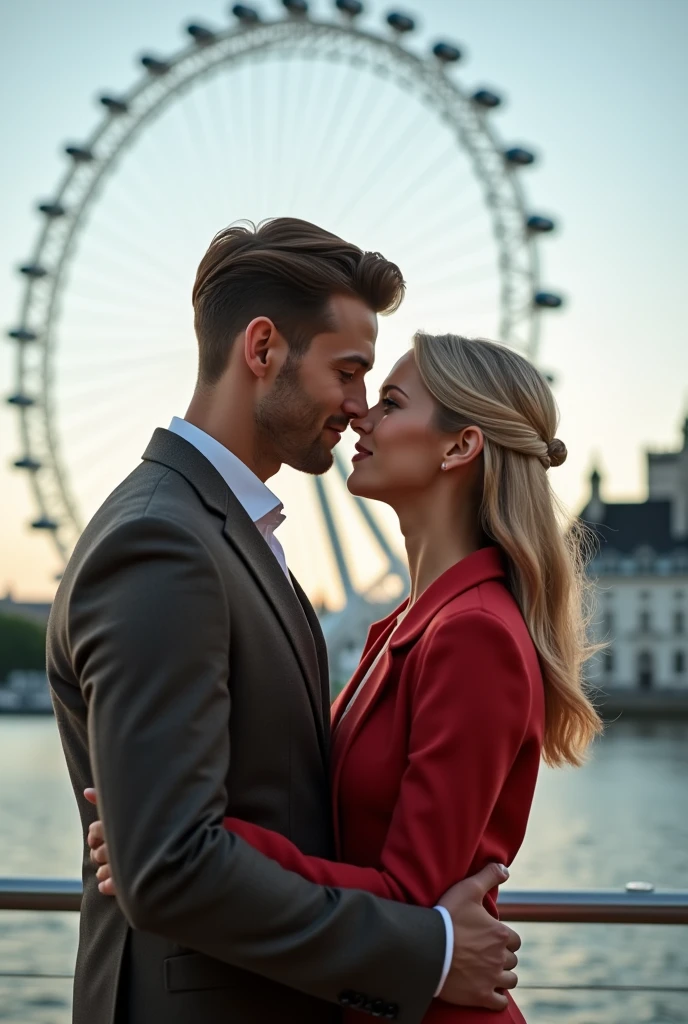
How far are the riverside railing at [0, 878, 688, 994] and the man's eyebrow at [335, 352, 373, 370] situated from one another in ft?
2.62

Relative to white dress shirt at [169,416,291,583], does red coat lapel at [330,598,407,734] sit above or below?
below

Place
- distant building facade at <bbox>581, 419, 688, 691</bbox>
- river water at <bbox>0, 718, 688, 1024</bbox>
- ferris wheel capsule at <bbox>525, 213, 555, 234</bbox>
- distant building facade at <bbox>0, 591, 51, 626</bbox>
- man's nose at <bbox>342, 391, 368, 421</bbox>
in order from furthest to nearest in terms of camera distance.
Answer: distant building facade at <bbox>0, 591, 51, 626</bbox>, distant building facade at <bbox>581, 419, 688, 691</bbox>, ferris wheel capsule at <bbox>525, 213, 555, 234</bbox>, river water at <bbox>0, 718, 688, 1024</bbox>, man's nose at <bbox>342, 391, 368, 421</bbox>

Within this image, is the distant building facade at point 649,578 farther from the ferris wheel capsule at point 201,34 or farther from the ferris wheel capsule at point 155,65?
the ferris wheel capsule at point 155,65

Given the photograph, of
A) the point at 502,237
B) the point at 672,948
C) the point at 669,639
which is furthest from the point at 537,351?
the point at 669,639

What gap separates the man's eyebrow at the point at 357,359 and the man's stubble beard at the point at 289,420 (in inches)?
2.6

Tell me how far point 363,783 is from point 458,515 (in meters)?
0.43

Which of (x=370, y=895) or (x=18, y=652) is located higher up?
(x=370, y=895)

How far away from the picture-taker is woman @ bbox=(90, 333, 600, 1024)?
169 cm

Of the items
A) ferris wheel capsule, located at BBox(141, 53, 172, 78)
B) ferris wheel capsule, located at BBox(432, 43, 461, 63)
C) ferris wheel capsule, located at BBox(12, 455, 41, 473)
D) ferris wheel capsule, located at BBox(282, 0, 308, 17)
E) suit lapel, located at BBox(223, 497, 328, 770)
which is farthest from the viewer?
ferris wheel capsule, located at BBox(282, 0, 308, 17)

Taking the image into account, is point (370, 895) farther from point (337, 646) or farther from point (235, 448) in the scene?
point (337, 646)

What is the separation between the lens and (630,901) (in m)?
2.14

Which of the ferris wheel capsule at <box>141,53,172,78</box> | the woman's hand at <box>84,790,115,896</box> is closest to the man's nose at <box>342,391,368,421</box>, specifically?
the woman's hand at <box>84,790,115,896</box>

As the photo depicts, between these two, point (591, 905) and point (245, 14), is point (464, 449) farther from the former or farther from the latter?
point (245, 14)

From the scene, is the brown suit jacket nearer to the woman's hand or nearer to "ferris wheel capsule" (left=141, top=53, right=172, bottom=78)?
the woman's hand
